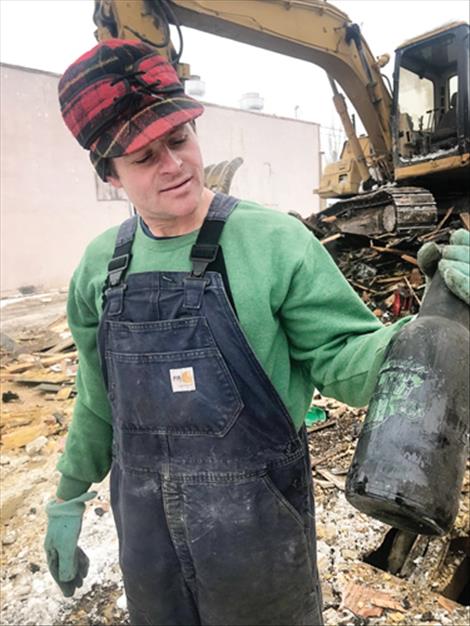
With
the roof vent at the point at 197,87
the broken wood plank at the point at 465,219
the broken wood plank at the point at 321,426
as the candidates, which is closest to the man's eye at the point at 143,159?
the broken wood plank at the point at 321,426

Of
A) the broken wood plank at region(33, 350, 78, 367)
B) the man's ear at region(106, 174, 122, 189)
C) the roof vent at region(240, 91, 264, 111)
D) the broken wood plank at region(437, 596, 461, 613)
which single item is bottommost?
the broken wood plank at region(437, 596, 461, 613)

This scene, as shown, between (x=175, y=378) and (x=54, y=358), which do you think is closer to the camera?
(x=175, y=378)

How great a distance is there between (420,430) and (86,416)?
1.11 meters

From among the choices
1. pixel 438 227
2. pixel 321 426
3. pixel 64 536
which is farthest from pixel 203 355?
pixel 438 227

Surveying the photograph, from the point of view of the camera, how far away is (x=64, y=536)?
6.05 feet

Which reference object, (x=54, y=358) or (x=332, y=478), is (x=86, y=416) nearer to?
(x=332, y=478)

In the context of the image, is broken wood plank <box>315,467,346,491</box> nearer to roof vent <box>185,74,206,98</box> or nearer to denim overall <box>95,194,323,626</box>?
denim overall <box>95,194,323,626</box>

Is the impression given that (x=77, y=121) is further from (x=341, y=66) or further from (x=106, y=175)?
(x=341, y=66)

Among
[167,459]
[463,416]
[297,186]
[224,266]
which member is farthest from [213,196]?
[297,186]

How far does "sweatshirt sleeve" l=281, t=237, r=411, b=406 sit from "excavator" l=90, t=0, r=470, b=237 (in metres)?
5.20

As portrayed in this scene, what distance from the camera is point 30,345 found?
26.2ft

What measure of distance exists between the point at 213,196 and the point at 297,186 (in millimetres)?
20810

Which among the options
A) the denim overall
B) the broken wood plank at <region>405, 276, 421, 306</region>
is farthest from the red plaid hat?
the broken wood plank at <region>405, 276, 421, 306</region>

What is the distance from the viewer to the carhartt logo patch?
126 centimetres
